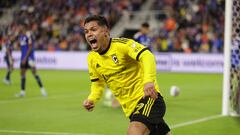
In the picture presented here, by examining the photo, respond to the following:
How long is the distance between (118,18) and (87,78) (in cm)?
1234

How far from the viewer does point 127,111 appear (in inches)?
250

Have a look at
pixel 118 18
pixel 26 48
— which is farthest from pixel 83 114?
pixel 118 18

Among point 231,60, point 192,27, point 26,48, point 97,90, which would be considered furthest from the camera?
point 192,27

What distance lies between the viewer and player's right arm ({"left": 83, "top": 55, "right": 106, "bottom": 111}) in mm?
6625

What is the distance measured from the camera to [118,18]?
36438 mm

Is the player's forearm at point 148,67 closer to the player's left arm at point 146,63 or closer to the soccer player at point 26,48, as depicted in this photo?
the player's left arm at point 146,63

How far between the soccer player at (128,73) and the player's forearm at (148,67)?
0.01 m

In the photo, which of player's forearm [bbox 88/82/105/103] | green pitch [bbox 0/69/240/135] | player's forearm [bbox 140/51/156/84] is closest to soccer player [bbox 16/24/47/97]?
green pitch [bbox 0/69/240/135]

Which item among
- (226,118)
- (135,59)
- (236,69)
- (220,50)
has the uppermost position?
(135,59)

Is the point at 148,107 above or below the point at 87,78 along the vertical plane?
above

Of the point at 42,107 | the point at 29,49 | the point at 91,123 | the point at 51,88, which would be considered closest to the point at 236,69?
the point at 91,123

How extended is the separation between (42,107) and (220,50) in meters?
16.9

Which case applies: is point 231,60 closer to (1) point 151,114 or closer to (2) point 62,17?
(1) point 151,114

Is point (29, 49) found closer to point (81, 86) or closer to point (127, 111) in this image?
point (81, 86)
